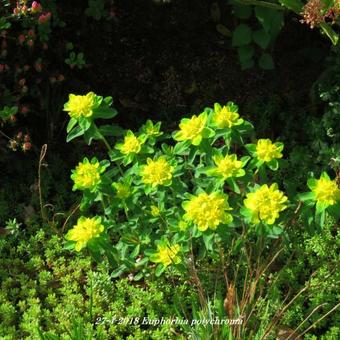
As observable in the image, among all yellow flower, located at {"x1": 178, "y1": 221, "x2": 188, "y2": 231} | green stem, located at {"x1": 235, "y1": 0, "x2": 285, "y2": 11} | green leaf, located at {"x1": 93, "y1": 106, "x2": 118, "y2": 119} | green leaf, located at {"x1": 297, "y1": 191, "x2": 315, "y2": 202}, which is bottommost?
yellow flower, located at {"x1": 178, "y1": 221, "x2": 188, "y2": 231}

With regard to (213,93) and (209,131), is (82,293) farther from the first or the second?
(213,93)

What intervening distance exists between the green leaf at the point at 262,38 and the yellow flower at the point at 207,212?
1.56 metres

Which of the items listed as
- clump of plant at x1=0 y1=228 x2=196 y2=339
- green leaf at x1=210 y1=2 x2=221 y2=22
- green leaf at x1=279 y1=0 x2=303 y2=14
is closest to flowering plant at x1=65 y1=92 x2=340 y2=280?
clump of plant at x1=0 y1=228 x2=196 y2=339

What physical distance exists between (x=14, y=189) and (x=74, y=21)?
1.03m

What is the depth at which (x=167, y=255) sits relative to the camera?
264 centimetres

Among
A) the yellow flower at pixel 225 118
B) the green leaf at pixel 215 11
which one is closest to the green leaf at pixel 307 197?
the yellow flower at pixel 225 118

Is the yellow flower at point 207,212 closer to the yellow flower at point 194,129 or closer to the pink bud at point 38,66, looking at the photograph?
the yellow flower at point 194,129

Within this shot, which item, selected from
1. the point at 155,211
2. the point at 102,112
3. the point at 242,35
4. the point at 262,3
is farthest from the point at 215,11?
the point at 155,211

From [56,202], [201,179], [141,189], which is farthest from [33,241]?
[201,179]

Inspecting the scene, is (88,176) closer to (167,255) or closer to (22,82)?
(167,255)

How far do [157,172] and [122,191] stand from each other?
21cm

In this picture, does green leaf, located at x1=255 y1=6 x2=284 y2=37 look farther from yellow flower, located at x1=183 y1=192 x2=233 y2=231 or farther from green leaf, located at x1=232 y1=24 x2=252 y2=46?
yellow flower, located at x1=183 y1=192 x2=233 y2=231

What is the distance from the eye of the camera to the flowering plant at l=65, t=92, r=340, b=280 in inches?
96.7

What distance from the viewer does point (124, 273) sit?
3.17 meters
